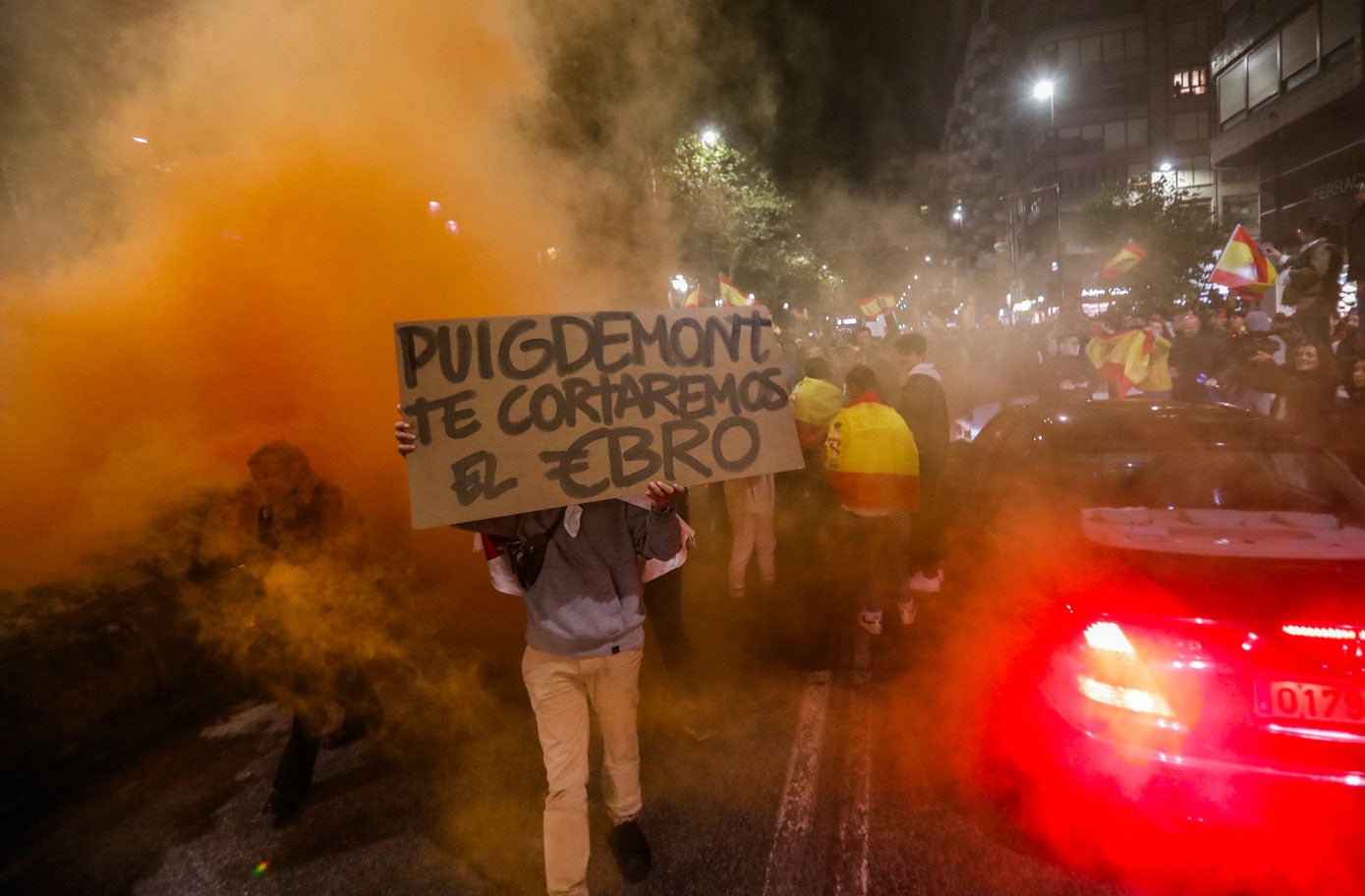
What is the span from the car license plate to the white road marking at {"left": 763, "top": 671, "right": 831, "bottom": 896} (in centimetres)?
164

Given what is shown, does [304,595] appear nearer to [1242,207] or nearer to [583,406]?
[583,406]

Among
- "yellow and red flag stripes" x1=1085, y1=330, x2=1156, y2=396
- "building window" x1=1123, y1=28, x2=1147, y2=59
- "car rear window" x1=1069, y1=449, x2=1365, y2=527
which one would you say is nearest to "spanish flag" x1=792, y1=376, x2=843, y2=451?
"car rear window" x1=1069, y1=449, x2=1365, y2=527

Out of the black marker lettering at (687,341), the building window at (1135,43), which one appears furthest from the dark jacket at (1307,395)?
the building window at (1135,43)

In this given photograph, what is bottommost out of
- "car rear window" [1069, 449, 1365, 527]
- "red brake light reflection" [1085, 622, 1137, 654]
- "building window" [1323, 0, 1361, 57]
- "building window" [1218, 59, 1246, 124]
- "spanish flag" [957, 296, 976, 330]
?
"red brake light reflection" [1085, 622, 1137, 654]

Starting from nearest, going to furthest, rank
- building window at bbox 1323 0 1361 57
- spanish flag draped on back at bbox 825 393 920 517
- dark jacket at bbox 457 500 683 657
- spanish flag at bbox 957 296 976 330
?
dark jacket at bbox 457 500 683 657
spanish flag draped on back at bbox 825 393 920 517
building window at bbox 1323 0 1361 57
spanish flag at bbox 957 296 976 330

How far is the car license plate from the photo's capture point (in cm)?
231

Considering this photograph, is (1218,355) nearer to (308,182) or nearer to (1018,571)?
(1018,571)

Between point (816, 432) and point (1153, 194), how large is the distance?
40.7 meters

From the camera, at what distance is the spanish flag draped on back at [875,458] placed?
474 cm

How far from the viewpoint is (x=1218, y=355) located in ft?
30.9

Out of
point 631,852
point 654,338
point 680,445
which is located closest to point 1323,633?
point 680,445

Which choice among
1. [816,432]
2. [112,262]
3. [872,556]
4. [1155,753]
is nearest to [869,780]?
[1155,753]

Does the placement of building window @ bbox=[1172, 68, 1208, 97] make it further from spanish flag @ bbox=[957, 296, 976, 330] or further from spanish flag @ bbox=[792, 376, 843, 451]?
spanish flag @ bbox=[792, 376, 843, 451]

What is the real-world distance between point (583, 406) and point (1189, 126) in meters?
64.1
